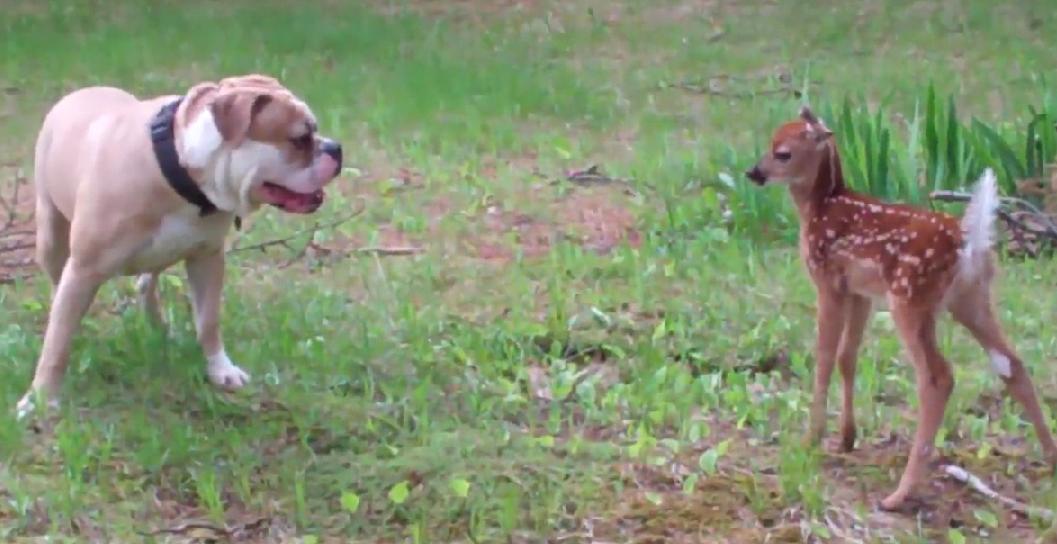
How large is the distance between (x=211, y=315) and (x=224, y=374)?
20cm

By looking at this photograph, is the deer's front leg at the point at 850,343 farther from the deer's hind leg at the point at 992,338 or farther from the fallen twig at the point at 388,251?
the fallen twig at the point at 388,251

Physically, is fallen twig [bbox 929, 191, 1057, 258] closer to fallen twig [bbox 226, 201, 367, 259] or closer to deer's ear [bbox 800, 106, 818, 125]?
deer's ear [bbox 800, 106, 818, 125]

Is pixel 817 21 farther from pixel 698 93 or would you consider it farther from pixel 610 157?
pixel 610 157

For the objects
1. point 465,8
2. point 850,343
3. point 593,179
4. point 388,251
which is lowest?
point 465,8

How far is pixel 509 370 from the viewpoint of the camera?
16.8 feet

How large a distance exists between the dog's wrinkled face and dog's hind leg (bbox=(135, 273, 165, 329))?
94cm

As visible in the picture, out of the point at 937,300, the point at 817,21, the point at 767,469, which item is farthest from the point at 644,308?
the point at 817,21

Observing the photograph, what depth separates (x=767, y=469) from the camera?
4332mm

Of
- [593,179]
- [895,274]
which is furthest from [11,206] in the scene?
[895,274]

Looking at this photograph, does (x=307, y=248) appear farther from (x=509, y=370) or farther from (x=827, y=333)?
(x=827, y=333)

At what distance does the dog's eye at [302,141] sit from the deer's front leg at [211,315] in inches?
24.1

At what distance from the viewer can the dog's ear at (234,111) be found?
4.37m

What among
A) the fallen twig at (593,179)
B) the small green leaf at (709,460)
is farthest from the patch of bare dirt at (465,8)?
the small green leaf at (709,460)

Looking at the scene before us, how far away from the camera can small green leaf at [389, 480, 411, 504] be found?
4105 millimetres
